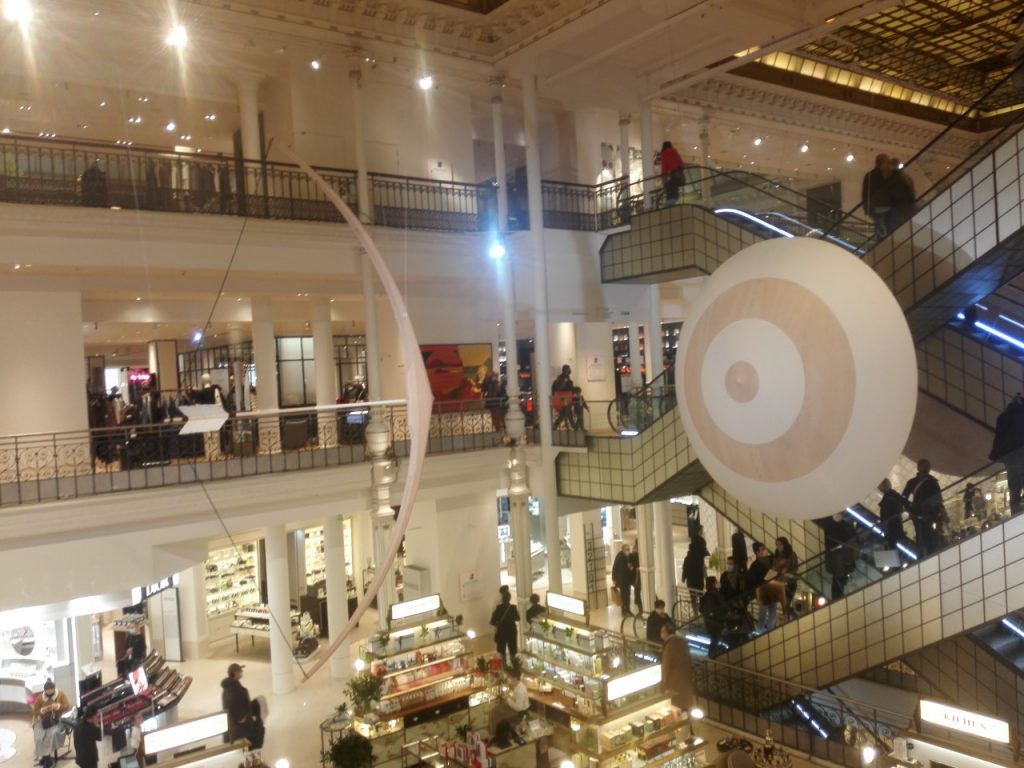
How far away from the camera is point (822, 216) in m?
11.3

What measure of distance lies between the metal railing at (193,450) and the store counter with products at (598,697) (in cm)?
357

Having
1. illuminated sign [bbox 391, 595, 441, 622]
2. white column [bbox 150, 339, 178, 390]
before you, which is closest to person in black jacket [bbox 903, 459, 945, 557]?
illuminated sign [bbox 391, 595, 441, 622]

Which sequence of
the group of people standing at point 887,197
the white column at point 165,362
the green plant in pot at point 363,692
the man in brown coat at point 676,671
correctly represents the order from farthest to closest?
1. the white column at point 165,362
2. the green plant in pot at point 363,692
3. the man in brown coat at point 676,671
4. the group of people standing at point 887,197

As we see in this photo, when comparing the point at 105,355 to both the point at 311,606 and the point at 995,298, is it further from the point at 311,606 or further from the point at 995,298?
the point at 995,298

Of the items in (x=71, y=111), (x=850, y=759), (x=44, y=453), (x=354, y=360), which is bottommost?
(x=850, y=759)

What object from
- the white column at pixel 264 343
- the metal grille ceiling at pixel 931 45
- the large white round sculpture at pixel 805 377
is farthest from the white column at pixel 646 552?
the large white round sculpture at pixel 805 377

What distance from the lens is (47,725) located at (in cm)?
1036

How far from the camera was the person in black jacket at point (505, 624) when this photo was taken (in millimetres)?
12523

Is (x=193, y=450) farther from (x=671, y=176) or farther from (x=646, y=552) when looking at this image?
(x=646, y=552)

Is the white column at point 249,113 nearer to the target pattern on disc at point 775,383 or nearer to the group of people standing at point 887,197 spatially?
the group of people standing at point 887,197

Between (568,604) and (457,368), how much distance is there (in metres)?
5.22

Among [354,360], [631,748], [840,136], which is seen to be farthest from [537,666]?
[840,136]

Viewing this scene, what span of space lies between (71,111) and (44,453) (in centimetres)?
641

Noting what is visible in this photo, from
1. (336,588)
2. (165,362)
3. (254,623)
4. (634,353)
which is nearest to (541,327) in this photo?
(634,353)
